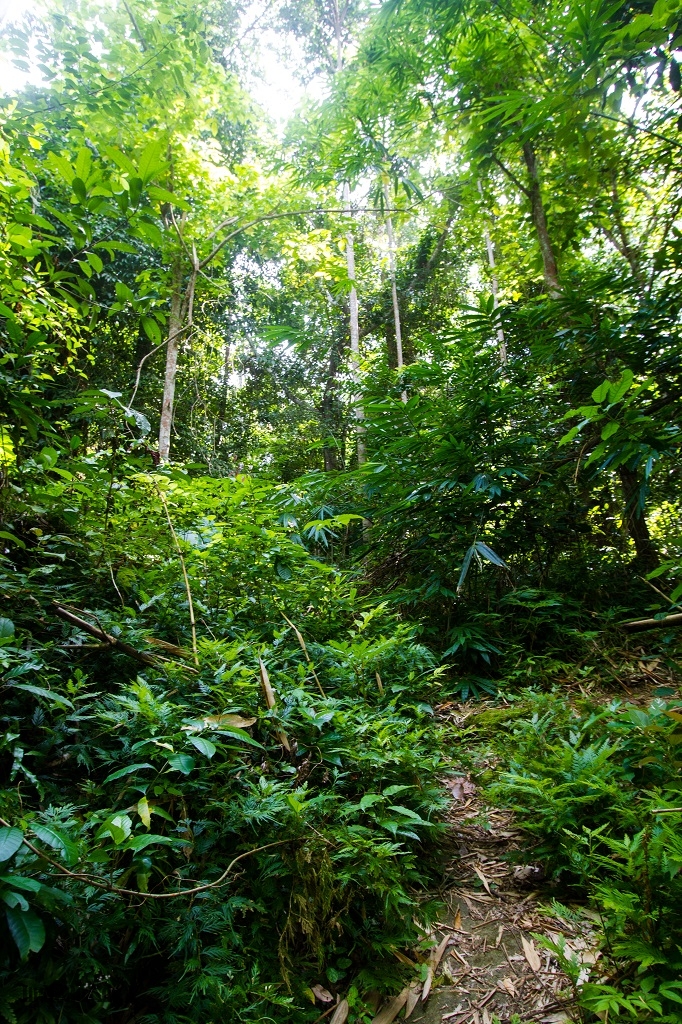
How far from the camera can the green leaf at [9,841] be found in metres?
0.91

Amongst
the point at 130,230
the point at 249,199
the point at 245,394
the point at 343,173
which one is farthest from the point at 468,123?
the point at 245,394

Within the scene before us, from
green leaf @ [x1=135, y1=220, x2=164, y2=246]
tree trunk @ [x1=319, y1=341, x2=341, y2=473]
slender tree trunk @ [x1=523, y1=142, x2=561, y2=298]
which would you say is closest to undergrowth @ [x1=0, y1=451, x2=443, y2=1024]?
green leaf @ [x1=135, y1=220, x2=164, y2=246]

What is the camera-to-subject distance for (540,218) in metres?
3.54

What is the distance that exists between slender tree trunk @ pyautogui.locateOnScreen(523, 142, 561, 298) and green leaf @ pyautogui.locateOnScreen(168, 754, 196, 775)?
3540 mm

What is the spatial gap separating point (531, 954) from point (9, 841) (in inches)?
53.0

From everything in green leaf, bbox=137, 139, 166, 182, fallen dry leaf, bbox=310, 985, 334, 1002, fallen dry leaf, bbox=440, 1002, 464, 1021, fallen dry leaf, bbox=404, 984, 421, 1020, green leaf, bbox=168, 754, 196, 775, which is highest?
green leaf, bbox=137, 139, 166, 182

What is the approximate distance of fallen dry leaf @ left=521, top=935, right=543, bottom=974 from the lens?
1.32 meters

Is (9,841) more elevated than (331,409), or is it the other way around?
(331,409)

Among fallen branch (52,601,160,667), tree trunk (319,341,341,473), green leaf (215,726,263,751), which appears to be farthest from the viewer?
tree trunk (319,341,341,473)

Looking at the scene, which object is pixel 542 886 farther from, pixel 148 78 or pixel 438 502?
pixel 148 78

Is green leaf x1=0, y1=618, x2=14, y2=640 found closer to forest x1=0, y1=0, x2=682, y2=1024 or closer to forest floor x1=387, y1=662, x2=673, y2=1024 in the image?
forest x1=0, y1=0, x2=682, y2=1024

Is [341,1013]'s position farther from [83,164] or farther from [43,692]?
[83,164]

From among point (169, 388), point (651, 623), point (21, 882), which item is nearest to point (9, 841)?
point (21, 882)

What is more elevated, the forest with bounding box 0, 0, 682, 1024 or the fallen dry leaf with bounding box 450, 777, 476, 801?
the forest with bounding box 0, 0, 682, 1024
